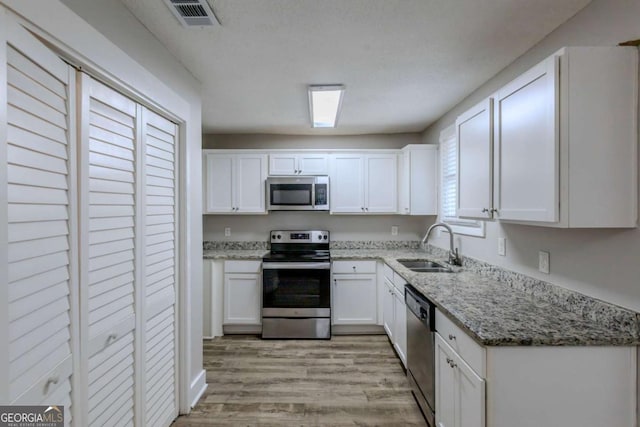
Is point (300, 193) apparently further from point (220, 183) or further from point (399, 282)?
point (399, 282)

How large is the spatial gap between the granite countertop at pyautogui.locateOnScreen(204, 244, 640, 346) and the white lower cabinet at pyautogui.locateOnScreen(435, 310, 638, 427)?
0.15 feet

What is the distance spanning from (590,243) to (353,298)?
7.71 feet

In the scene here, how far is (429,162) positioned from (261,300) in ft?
8.16

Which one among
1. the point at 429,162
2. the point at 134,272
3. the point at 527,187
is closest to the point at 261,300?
the point at 134,272

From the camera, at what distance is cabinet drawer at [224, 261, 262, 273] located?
3.41m

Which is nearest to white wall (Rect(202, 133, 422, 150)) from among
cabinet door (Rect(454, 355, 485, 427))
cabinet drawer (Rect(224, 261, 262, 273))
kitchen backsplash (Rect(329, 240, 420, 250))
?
kitchen backsplash (Rect(329, 240, 420, 250))

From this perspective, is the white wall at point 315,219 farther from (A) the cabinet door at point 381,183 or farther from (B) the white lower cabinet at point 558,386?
(B) the white lower cabinet at point 558,386

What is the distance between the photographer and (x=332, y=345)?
3205 millimetres

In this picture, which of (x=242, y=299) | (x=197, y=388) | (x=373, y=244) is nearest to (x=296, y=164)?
(x=373, y=244)

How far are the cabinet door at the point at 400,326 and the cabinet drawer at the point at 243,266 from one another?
1.53 metres

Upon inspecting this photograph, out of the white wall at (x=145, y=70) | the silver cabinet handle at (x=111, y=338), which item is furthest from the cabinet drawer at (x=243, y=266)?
the silver cabinet handle at (x=111, y=338)

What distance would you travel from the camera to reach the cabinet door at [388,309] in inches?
118

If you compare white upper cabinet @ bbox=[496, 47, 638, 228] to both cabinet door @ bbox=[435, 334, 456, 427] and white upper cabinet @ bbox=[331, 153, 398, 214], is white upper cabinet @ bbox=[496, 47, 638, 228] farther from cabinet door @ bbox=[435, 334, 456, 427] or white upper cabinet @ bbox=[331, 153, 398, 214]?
white upper cabinet @ bbox=[331, 153, 398, 214]

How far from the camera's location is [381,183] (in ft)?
12.3
